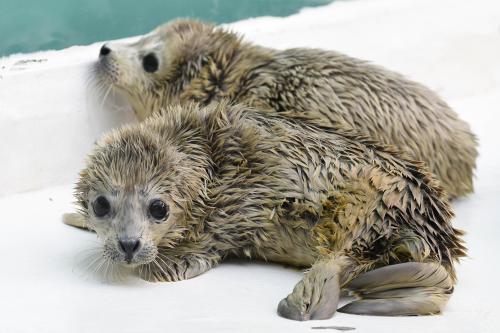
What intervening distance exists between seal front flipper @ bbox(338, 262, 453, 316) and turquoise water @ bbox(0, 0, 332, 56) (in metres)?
3.59

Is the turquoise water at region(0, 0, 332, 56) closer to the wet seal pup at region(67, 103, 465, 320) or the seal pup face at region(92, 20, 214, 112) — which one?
the seal pup face at region(92, 20, 214, 112)

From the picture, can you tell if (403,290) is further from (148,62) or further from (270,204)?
(148,62)

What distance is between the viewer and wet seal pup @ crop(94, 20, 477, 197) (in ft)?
24.0

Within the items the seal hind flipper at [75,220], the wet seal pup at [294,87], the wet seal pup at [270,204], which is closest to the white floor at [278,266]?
the seal hind flipper at [75,220]

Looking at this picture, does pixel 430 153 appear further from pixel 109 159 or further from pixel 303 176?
pixel 109 159

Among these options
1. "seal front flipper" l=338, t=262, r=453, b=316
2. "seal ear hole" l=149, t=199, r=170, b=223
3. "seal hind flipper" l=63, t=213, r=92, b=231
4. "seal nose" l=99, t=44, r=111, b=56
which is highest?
"seal nose" l=99, t=44, r=111, b=56

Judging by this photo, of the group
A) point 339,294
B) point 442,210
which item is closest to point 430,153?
point 442,210

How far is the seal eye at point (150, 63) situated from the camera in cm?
818

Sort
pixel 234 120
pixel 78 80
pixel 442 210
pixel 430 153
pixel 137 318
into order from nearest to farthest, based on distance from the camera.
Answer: pixel 137 318
pixel 442 210
pixel 234 120
pixel 430 153
pixel 78 80

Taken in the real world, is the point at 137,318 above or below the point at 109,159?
below

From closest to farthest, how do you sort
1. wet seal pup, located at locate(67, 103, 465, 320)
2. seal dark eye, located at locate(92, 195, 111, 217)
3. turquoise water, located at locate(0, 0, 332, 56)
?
wet seal pup, located at locate(67, 103, 465, 320)
seal dark eye, located at locate(92, 195, 111, 217)
turquoise water, located at locate(0, 0, 332, 56)

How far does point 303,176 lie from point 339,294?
79 centimetres

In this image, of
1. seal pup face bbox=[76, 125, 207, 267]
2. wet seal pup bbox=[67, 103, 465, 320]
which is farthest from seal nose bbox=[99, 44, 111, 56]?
seal pup face bbox=[76, 125, 207, 267]

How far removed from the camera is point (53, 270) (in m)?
6.20
